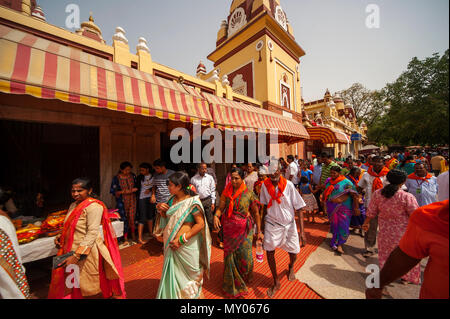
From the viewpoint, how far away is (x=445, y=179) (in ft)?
3.79

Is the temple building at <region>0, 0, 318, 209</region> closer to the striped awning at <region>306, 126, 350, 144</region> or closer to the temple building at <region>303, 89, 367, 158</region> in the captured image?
the striped awning at <region>306, 126, 350, 144</region>

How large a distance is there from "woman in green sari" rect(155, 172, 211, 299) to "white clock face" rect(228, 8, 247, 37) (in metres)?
Answer: 13.2

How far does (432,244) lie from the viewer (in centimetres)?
104

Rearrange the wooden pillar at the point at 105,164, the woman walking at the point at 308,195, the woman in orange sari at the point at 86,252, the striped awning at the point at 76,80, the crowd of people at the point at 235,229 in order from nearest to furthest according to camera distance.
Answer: the crowd of people at the point at 235,229 → the woman in orange sari at the point at 86,252 → the striped awning at the point at 76,80 → the wooden pillar at the point at 105,164 → the woman walking at the point at 308,195

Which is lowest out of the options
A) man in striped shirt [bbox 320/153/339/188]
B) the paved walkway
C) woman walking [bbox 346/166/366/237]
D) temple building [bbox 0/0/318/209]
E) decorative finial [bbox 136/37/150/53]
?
the paved walkway

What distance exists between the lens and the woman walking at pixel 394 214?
2.38 m

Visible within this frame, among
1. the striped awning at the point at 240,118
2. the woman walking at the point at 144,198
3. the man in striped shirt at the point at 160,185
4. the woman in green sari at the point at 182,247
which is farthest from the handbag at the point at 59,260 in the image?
the striped awning at the point at 240,118

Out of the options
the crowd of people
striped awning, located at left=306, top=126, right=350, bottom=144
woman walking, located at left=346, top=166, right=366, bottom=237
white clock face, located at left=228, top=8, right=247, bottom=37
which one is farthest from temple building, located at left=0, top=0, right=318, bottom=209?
→ white clock face, located at left=228, top=8, right=247, bottom=37

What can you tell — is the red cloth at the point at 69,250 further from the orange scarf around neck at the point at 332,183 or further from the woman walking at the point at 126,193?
the orange scarf around neck at the point at 332,183

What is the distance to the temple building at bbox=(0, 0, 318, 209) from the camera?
234cm

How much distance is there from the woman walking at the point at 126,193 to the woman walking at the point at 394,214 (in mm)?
4783

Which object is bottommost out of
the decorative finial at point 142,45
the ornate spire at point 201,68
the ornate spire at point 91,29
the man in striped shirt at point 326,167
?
the man in striped shirt at point 326,167

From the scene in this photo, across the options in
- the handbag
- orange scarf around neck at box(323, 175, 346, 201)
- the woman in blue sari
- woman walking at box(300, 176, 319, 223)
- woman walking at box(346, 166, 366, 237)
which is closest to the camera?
the handbag

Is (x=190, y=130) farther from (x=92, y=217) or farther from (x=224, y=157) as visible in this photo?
(x=92, y=217)
